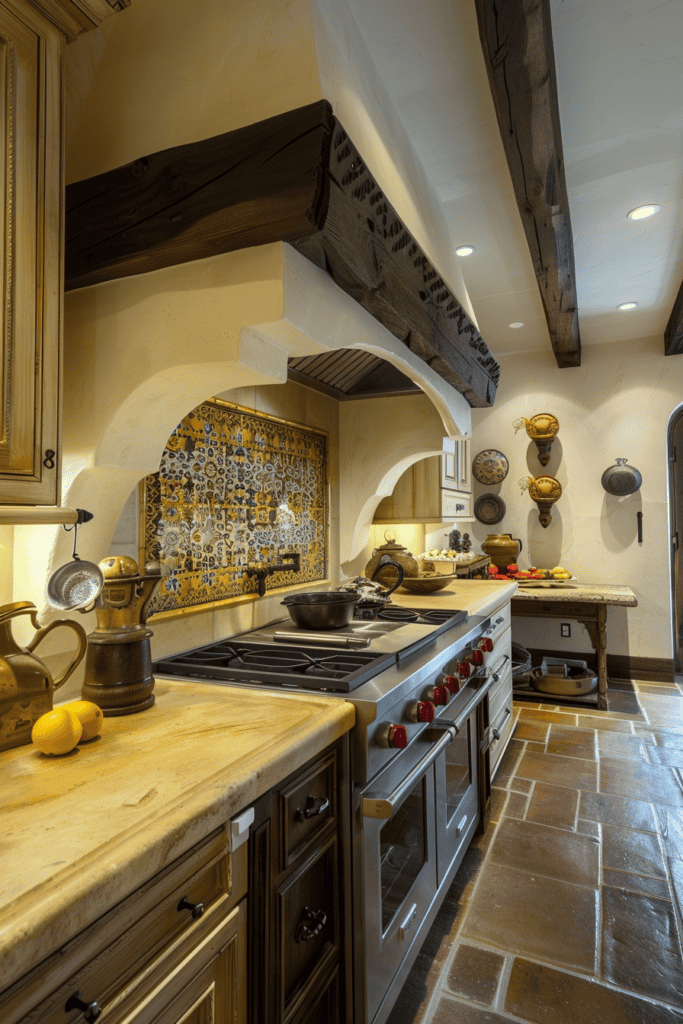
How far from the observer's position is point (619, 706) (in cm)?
445

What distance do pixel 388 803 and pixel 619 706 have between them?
385 centimetres

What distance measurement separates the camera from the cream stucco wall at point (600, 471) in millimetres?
5250

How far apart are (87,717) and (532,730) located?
141 inches

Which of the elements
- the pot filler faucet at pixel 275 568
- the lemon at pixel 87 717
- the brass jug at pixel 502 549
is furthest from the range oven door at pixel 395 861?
the brass jug at pixel 502 549

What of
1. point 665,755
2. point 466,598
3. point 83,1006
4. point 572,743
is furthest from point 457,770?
point 665,755

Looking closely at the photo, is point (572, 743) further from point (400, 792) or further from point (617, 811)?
point (400, 792)

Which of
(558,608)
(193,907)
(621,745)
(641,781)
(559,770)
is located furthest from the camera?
(558,608)

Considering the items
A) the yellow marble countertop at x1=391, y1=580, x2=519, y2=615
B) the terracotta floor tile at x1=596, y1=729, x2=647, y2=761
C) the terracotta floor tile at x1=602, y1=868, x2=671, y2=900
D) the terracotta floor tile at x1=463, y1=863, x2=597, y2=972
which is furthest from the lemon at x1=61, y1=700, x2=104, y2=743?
the terracotta floor tile at x1=596, y1=729, x2=647, y2=761

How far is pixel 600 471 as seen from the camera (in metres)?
5.46

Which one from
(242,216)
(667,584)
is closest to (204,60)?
(242,216)

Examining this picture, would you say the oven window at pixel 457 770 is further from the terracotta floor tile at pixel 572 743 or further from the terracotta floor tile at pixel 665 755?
the terracotta floor tile at pixel 665 755

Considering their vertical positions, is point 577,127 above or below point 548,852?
above

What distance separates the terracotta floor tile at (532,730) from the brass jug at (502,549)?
1.81 m

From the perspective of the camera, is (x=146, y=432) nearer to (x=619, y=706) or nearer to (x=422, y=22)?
(x=422, y=22)
